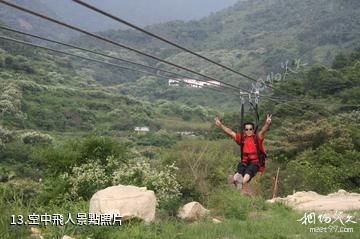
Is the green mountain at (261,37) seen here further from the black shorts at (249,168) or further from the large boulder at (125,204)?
the large boulder at (125,204)

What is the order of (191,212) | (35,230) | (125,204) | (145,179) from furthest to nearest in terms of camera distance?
(145,179)
(191,212)
(125,204)
(35,230)

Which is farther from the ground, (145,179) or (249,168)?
(249,168)

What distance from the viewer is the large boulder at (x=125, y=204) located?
7.50 m

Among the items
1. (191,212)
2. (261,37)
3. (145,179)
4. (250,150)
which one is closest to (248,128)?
(250,150)

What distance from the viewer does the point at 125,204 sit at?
766 cm

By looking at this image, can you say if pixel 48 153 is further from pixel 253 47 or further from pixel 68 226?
pixel 253 47

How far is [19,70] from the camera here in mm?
72938

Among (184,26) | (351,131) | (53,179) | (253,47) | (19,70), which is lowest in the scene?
(53,179)

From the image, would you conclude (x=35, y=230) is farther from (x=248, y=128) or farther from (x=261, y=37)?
(x=261, y=37)

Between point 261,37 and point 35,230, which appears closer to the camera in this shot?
point 35,230

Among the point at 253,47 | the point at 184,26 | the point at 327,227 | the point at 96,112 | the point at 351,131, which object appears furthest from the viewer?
the point at 184,26

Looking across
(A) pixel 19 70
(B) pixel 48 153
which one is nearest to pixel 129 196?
(B) pixel 48 153

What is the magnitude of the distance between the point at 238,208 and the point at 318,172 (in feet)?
38.6

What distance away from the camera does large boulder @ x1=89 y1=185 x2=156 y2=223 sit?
7500 millimetres
